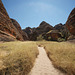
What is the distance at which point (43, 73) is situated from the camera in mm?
3420

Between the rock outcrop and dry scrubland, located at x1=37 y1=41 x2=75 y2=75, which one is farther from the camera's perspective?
the rock outcrop

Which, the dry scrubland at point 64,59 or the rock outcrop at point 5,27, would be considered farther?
the rock outcrop at point 5,27

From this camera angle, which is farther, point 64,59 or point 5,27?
point 5,27

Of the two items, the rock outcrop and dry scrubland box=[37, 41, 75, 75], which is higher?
the rock outcrop

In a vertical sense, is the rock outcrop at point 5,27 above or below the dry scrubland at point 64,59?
above

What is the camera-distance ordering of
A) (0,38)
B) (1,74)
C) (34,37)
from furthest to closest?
(34,37) < (0,38) < (1,74)

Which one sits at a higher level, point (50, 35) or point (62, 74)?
point (50, 35)

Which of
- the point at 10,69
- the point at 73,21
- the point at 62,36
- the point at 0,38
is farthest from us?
the point at 62,36

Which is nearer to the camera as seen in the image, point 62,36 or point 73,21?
point 73,21

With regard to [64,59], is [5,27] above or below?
above

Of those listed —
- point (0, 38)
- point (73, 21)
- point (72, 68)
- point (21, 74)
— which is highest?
point (73, 21)

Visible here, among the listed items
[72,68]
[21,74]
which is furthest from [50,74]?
[21,74]

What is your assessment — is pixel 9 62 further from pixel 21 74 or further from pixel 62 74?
pixel 62 74

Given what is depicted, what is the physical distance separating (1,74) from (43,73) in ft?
8.18
